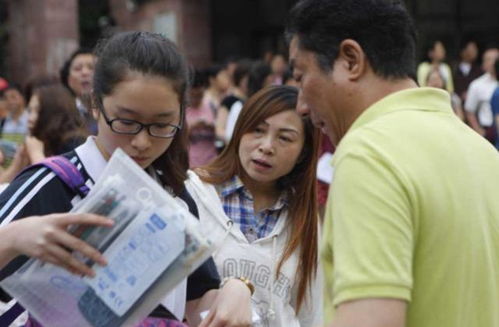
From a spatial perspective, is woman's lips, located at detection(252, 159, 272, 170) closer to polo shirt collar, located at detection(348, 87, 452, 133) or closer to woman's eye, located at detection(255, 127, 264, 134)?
woman's eye, located at detection(255, 127, 264, 134)

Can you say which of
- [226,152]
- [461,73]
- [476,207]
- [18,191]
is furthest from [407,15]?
[461,73]

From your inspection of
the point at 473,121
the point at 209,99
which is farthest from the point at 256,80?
the point at 473,121

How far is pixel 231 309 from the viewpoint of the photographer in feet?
8.57

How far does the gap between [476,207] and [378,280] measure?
13.4 inches

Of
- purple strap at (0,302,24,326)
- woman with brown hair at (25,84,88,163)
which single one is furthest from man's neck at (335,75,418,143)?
woman with brown hair at (25,84,88,163)

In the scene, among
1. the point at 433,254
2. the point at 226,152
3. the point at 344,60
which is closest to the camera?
the point at 433,254

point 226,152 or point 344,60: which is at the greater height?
point 344,60

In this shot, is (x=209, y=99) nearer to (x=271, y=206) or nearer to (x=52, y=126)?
(x=52, y=126)

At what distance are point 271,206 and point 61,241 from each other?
6.42 feet

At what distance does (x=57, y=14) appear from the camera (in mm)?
15266

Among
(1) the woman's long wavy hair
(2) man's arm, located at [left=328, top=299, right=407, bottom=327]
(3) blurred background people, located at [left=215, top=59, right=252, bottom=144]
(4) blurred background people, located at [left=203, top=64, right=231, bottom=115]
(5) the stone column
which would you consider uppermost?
(2) man's arm, located at [left=328, top=299, right=407, bottom=327]

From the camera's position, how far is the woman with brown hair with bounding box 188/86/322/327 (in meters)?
3.69

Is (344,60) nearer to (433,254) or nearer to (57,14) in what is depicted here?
(433,254)

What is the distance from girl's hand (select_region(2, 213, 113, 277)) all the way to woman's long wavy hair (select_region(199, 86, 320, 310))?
175 cm
